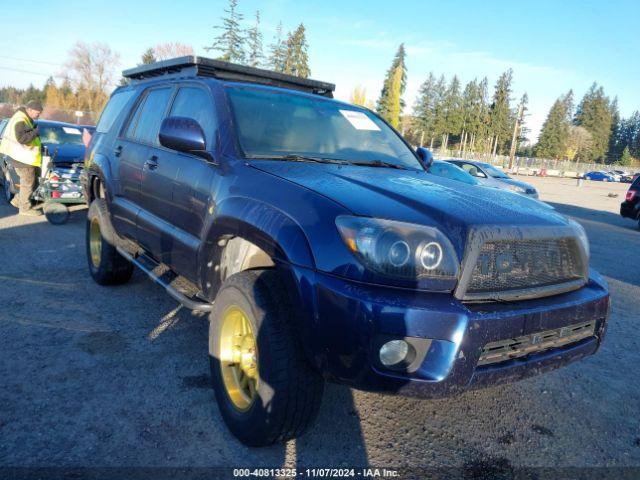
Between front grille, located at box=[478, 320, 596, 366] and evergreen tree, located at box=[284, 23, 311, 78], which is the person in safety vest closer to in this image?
front grille, located at box=[478, 320, 596, 366]

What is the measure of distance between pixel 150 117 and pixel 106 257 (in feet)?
4.89

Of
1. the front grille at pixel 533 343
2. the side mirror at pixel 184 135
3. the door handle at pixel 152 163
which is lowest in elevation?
the front grille at pixel 533 343

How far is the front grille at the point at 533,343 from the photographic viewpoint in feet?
6.89

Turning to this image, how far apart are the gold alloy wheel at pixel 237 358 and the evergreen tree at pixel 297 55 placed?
6325 centimetres

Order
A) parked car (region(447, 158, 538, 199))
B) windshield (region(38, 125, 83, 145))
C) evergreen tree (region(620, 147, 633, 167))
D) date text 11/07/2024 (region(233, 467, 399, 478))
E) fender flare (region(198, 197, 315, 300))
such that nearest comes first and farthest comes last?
1. fender flare (region(198, 197, 315, 300))
2. date text 11/07/2024 (region(233, 467, 399, 478))
3. windshield (region(38, 125, 83, 145))
4. parked car (region(447, 158, 538, 199))
5. evergreen tree (region(620, 147, 633, 167))

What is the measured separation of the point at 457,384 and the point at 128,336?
2.69 m

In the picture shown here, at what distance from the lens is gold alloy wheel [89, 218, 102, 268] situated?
194 inches

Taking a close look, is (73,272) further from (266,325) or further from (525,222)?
(525,222)

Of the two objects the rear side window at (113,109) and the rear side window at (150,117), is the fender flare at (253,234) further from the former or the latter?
the rear side window at (113,109)

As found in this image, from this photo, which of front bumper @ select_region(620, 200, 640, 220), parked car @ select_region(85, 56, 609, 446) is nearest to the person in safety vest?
parked car @ select_region(85, 56, 609, 446)

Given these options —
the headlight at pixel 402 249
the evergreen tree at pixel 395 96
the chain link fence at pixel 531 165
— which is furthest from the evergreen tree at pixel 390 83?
the headlight at pixel 402 249

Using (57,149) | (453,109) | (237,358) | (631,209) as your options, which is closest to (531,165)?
(453,109)

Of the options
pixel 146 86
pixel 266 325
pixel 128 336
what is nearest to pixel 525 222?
pixel 266 325

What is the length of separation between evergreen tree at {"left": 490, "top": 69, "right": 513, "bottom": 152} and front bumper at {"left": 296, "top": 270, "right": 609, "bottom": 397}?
95.3 metres
